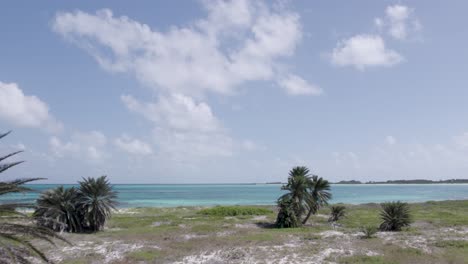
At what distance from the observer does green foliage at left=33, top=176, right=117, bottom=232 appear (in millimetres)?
39128

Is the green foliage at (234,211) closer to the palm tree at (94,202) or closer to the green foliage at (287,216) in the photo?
the green foliage at (287,216)

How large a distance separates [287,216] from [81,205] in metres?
21.9

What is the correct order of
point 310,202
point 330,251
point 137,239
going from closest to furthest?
point 330,251, point 137,239, point 310,202

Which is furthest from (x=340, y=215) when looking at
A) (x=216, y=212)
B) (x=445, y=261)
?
(x=445, y=261)

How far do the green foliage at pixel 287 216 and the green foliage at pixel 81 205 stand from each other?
1841 centimetres

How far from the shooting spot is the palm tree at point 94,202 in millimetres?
39562

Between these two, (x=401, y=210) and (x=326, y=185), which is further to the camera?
(x=326, y=185)

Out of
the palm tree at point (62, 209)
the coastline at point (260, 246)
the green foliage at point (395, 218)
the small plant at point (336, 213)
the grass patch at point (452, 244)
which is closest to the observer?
the coastline at point (260, 246)

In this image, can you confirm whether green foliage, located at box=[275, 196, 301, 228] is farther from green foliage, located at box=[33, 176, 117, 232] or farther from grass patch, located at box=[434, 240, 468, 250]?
green foliage, located at box=[33, 176, 117, 232]

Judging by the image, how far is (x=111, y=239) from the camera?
A: 114 feet

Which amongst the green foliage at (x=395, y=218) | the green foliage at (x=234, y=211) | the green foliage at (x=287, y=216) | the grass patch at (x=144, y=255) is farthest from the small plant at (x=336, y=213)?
the grass patch at (x=144, y=255)

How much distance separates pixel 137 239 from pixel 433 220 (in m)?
34.5

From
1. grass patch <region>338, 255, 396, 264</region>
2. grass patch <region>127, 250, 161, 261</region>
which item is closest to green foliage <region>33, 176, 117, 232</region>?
grass patch <region>127, 250, 161, 261</region>

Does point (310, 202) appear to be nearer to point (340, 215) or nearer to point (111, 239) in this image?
point (340, 215)
